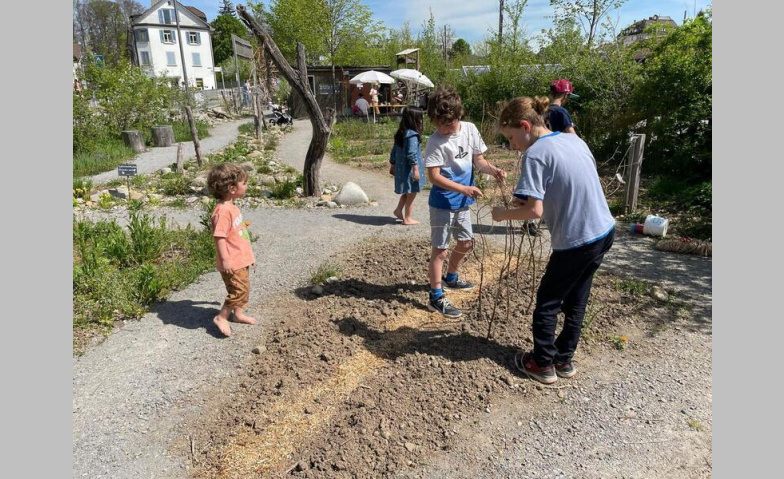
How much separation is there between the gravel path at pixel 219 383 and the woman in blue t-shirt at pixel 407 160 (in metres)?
1.70

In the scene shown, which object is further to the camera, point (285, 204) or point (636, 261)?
point (285, 204)

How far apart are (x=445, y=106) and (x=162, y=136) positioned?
13.7 m

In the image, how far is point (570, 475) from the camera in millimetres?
2369

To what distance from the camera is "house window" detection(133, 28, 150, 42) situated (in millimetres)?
52031

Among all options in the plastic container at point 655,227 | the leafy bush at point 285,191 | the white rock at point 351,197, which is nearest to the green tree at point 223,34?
the leafy bush at point 285,191

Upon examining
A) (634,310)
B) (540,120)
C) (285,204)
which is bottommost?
(634,310)

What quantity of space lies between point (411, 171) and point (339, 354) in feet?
10.8

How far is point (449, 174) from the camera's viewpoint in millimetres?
3555

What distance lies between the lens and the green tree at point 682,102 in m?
7.97

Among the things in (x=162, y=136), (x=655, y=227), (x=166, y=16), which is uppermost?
(x=166, y=16)

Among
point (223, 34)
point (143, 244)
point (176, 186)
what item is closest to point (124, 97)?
point (176, 186)

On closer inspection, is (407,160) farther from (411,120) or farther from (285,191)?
(285,191)
